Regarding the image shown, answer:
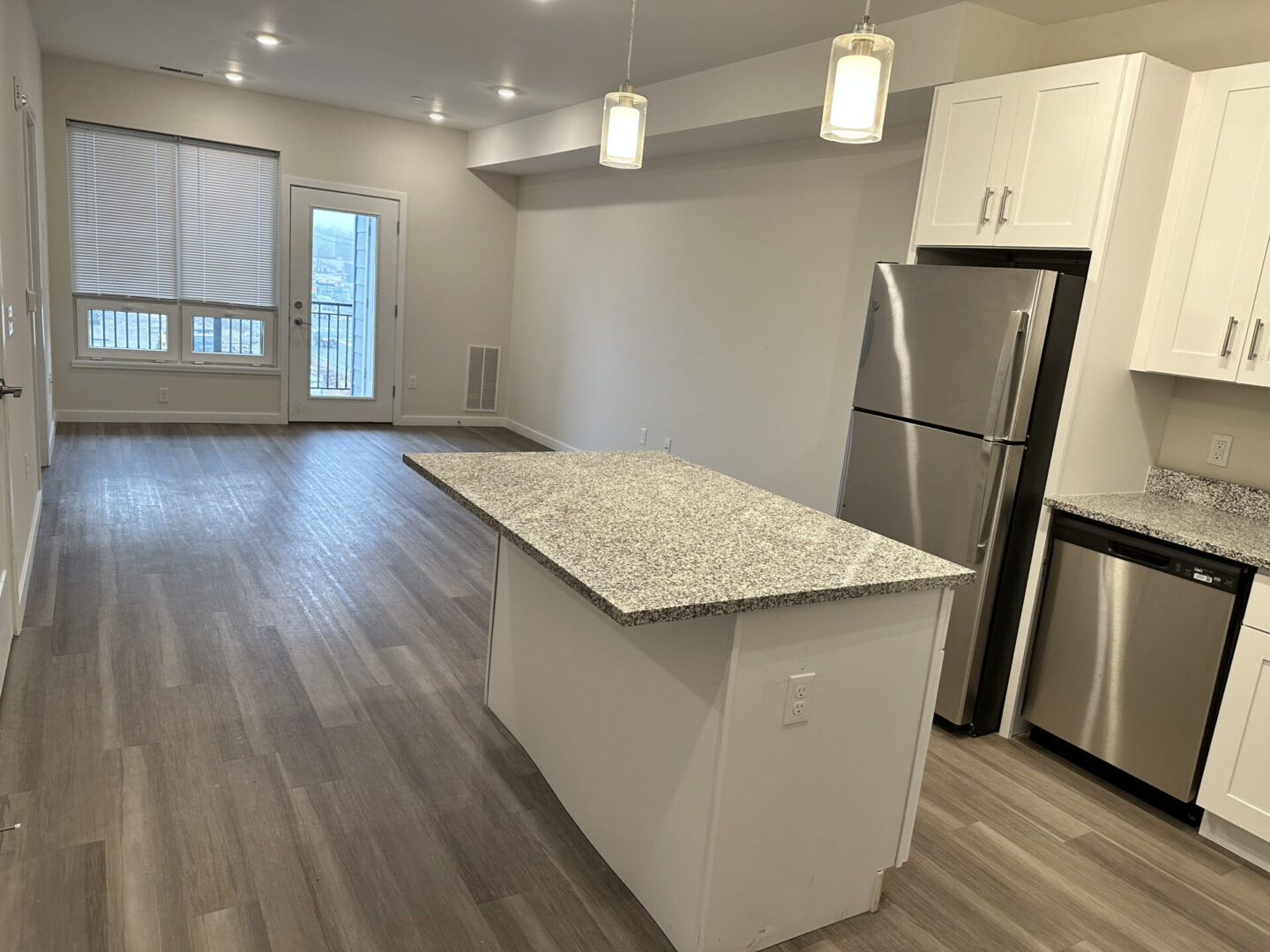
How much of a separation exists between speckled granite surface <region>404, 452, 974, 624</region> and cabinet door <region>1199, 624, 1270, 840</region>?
107 centimetres

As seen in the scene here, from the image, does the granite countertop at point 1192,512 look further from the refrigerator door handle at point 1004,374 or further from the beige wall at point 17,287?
the beige wall at point 17,287

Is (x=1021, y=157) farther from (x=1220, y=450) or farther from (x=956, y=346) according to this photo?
(x=1220, y=450)

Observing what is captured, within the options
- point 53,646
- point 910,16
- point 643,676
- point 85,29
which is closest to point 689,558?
point 643,676

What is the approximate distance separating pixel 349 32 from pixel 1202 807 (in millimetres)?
5212

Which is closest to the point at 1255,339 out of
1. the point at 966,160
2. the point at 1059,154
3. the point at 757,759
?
the point at 1059,154

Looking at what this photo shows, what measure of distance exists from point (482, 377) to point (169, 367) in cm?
262

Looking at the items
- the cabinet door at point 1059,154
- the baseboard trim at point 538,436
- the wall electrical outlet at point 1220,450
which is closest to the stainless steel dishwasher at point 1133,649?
the wall electrical outlet at point 1220,450

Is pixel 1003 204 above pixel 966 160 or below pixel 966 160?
below

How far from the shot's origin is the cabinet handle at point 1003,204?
2.92m

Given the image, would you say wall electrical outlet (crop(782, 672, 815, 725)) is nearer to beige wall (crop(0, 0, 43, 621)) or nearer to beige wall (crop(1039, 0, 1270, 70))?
beige wall (crop(0, 0, 43, 621))

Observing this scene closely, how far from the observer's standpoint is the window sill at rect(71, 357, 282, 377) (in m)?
6.56

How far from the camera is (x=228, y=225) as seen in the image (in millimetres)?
6887

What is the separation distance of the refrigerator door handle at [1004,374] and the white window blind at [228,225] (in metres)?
6.16

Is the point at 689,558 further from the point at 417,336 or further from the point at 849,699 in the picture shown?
the point at 417,336
